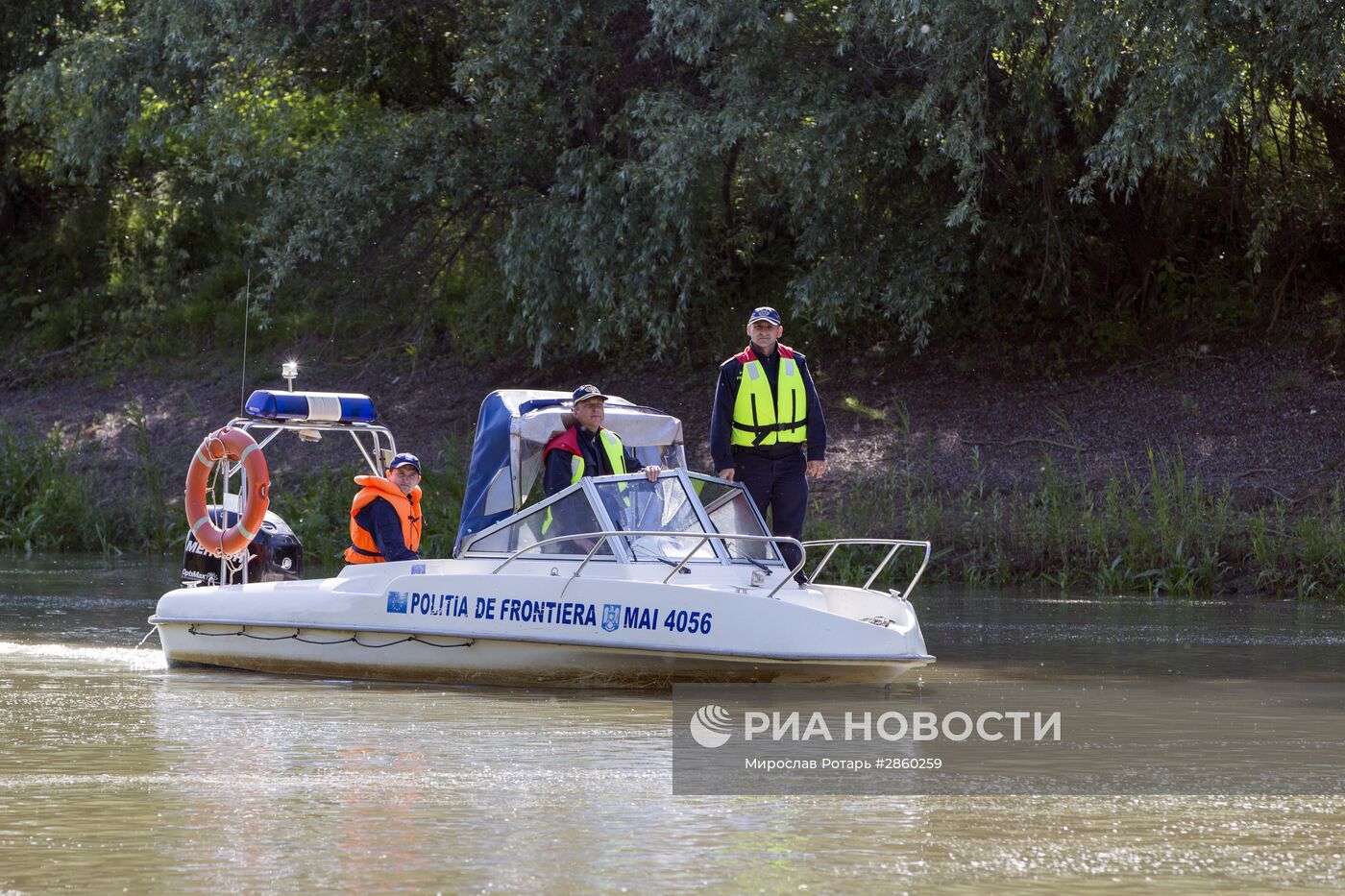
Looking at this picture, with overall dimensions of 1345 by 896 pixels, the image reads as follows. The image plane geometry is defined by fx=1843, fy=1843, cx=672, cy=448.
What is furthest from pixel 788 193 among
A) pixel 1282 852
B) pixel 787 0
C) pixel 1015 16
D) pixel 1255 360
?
pixel 1282 852

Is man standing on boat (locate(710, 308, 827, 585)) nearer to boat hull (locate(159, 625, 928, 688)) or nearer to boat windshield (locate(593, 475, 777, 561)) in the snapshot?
boat windshield (locate(593, 475, 777, 561))

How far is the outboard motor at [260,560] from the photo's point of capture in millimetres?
12031

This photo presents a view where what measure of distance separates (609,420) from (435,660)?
6.23 ft

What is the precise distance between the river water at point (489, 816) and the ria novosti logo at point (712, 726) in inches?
6.7

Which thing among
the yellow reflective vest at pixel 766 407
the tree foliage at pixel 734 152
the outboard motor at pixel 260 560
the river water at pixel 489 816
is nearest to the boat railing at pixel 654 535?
the river water at pixel 489 816

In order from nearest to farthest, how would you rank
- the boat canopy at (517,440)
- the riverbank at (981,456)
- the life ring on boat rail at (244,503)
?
the boat canopy at (517,440) < the life ring on boat rail at (244,503) < the riverbank at (981,456)

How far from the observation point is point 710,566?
10281 millimetres

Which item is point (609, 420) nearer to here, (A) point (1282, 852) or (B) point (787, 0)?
(A) point (1282, 852)

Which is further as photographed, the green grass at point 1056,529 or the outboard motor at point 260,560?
the green grass at point 1056,529

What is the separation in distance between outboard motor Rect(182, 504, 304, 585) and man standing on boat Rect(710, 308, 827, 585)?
2.99 metres

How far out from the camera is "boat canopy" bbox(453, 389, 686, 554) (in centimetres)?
1102

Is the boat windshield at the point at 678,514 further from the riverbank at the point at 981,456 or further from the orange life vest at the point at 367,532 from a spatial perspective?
the riverbank at the point at 981,456

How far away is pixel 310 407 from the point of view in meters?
11.8

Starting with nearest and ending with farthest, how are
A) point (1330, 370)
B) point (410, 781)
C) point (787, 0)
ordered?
1. point (410, 781)
2. point (787, 0)
3. point (1330, 370)
